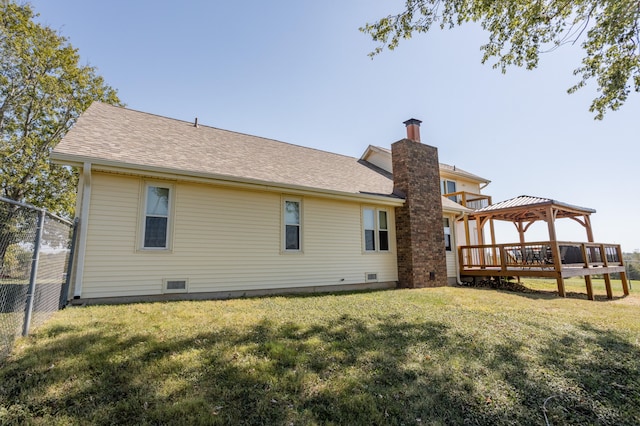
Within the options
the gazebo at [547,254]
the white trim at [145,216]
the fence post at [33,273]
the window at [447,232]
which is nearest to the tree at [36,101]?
the white trim at [145,216]

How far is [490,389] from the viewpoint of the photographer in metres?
2.95

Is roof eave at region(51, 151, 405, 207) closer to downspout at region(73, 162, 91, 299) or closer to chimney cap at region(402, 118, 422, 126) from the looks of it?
downspout at region(73, 162, 91, 299)

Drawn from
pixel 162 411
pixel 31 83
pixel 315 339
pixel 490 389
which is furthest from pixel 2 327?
pixel 31 83

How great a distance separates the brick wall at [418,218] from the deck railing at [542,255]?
7.32 feet

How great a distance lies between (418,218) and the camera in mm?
10430

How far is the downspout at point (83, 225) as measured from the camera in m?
5.94

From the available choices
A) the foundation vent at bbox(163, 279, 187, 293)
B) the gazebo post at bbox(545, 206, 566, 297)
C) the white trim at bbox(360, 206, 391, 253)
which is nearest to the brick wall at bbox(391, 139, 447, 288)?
the white trim at bbox(360, 206, 391, 253)

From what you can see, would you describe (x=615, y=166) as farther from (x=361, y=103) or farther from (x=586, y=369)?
(x=586, y=369)

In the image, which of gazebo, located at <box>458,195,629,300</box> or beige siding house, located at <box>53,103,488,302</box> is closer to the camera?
beige siding house, located at <box>53,103,488,302</box>

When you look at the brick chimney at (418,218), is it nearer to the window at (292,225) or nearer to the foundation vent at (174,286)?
the window at (292,225)

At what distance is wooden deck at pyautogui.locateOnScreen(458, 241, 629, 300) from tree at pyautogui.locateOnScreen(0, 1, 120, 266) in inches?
859

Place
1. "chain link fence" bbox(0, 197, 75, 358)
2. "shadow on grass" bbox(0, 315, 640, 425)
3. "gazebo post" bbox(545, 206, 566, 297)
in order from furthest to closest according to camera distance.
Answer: "gazebo post" bbox(545, 206, 566, 297)
"chain link fence" bbox(0, 197, 75, 358)
"shadow on grass" bbox(0, 315, 640, 425)

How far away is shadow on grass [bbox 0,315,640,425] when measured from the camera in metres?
2.43

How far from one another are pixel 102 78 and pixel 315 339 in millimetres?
24093
